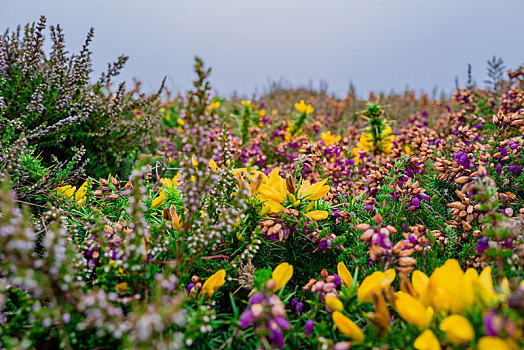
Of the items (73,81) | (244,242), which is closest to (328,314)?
(244,242)

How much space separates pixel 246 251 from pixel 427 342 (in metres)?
0.50

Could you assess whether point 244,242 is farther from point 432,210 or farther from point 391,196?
point 432,210

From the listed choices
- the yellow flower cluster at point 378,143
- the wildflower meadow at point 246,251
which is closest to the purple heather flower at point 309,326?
the wildflower meadow at point 246,251

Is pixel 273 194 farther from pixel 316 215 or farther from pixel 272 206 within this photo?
pixel 316 215

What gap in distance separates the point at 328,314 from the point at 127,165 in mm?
2036

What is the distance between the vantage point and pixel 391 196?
1.37 m

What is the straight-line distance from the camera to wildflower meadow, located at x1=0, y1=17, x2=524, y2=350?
2.25 feet

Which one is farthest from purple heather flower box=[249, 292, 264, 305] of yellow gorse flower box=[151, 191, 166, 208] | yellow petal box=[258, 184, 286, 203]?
yellow gorse flower box=[151, 191, 166, 208]

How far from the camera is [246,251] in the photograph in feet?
3.18

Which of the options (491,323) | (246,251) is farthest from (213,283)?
(491,323)

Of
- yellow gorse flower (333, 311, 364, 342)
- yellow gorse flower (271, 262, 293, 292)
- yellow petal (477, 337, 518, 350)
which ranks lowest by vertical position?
yellow gorse flower (333, 311, 364, 342)

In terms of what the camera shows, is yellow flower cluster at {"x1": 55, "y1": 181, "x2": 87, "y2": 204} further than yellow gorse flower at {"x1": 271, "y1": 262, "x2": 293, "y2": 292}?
Yes

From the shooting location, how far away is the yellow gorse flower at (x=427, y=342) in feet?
2.28

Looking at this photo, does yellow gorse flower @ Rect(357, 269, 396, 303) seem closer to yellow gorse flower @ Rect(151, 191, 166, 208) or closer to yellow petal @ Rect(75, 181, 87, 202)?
yellow gorse flower @ Rect(151, 191, 166, 208)
